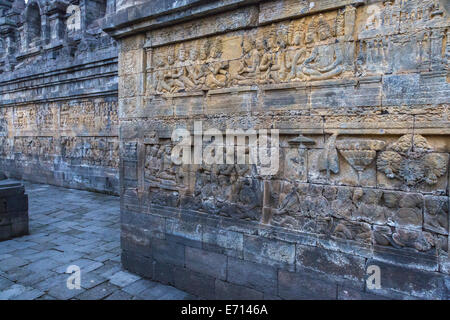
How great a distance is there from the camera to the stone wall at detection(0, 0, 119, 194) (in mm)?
9531

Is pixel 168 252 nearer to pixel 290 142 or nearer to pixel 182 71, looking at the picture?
pixel 290 142

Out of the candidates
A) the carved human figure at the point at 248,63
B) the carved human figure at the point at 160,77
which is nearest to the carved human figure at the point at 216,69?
the carved human figure at the point at 248,63

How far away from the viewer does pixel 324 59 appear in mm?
2848

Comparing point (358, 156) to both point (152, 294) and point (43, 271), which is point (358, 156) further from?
point (43, 271)

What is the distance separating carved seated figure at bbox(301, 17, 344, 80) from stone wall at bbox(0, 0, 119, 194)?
7511 millimetres

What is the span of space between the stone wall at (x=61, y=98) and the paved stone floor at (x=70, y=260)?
7.74ft

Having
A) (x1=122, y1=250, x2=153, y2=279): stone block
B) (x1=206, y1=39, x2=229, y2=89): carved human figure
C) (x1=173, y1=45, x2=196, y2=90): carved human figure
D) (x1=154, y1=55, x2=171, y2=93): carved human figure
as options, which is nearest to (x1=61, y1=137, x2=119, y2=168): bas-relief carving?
(x1=122, y1=250, x2=153, y2=279): stone block

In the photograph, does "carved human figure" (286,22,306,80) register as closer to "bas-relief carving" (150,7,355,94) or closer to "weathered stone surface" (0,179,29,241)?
"bas-relief carving" (150,7,355,94)

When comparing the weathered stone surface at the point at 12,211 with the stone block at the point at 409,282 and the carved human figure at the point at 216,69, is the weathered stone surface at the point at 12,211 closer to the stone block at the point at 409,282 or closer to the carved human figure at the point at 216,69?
the carved human figure at the point at 216,69

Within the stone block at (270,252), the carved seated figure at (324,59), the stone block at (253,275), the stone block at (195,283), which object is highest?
the carved seated figure at (324,59)

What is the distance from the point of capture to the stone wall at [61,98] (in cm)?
953

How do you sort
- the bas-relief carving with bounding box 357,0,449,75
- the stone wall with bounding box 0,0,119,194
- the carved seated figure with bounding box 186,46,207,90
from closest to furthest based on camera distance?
the bas-relief carving with bounding box 357,0,449,75 → the carved seated figure with bounding box 186,46,207,90 → the stone wall with bounding box 0,0,119,194

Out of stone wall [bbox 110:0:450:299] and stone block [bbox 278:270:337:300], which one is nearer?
stone wall [bbox 110:0:450:299]

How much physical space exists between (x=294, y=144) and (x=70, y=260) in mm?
3958
